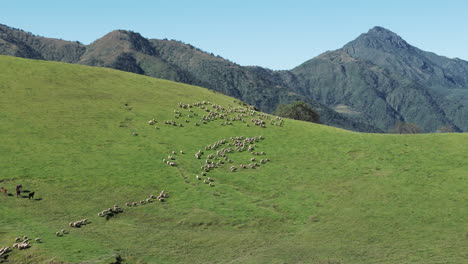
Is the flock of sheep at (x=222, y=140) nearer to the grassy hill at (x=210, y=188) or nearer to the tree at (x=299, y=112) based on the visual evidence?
the grassy hill at (x=210, y=188)

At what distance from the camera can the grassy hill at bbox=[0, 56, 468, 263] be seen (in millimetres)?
37094

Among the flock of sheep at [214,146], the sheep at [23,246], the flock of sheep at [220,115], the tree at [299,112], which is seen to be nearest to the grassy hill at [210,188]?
the sheep at [23,246]

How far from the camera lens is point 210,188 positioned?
50.3m

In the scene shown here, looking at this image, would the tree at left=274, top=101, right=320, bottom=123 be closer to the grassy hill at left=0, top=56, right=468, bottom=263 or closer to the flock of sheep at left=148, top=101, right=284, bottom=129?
the flock of sheep at left=148, top=101, right=284, bottom=129

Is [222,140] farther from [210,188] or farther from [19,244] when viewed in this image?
[19,244]

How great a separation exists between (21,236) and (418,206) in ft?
118

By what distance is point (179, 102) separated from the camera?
260ft

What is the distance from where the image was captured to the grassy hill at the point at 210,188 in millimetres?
37094

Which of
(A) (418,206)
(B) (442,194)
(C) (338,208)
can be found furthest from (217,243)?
(B) (442,194)

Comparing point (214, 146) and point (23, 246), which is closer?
point (23, 246)

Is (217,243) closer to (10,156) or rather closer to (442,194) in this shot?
(442,194)

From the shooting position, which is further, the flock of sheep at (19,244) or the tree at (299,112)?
the tree at (299,112)

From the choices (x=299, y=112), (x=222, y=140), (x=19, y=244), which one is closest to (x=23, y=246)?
(x=19, y=244)

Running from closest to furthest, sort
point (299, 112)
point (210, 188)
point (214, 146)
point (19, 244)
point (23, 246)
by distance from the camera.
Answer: point (23, 246) → point (19, 244) → point (210, 188) → point (214, 146) → point (299, 112)
